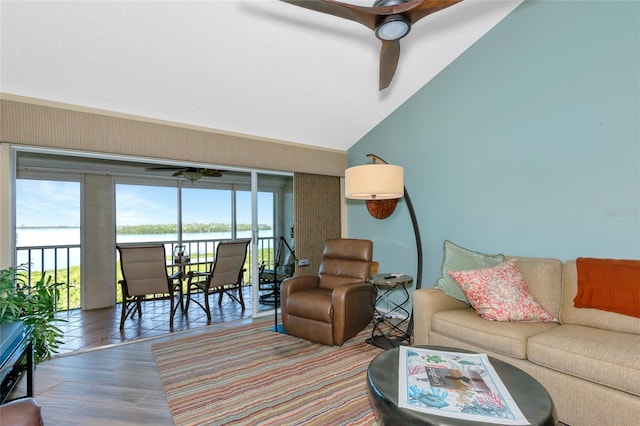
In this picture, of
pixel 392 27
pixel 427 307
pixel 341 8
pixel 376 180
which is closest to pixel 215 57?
pixel 341 8

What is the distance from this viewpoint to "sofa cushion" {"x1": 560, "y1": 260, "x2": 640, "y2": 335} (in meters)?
1.94

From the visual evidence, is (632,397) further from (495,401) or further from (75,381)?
(75,381)

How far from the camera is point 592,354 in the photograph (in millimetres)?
1690

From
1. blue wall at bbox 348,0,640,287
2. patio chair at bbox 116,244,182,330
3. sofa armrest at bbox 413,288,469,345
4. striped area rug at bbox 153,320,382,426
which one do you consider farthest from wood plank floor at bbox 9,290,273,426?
blue wall at bbox 348,0,640,287

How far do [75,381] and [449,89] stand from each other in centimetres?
434

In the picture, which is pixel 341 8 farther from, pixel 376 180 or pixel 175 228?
pixel 175 228

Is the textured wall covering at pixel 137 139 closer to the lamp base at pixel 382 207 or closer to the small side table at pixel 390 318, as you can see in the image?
the lamp base at pixel 382 207

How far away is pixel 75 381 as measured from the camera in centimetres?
240

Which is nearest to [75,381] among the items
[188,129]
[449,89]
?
[188,129]

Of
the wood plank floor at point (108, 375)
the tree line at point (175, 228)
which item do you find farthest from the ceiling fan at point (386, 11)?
the tree line at point (175, 228)

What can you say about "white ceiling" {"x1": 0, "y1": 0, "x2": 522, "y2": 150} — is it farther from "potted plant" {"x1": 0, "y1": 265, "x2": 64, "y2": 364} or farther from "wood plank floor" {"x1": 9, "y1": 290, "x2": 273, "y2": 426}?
"wood plank floor" {"x1": 9, "y1": 290, "x2": 273, "y2": 426}

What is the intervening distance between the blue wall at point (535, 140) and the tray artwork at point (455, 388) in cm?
160

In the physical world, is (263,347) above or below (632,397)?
below

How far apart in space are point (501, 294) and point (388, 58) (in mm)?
1918
